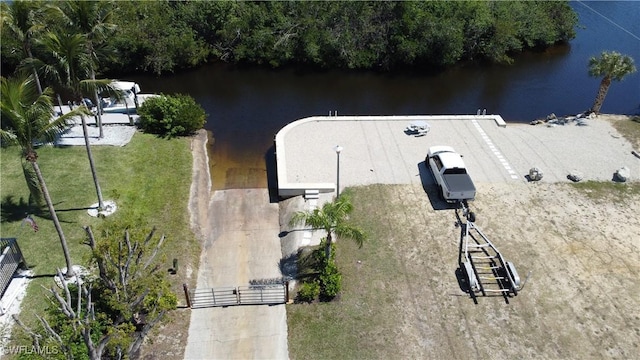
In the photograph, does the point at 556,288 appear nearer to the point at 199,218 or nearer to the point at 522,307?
the point at 522,307

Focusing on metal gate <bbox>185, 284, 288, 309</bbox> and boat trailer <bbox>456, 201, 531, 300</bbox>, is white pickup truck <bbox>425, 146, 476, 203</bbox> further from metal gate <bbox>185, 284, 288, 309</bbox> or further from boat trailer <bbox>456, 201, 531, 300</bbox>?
metal gate <bbox>185, 284, 288, 309</bbox>

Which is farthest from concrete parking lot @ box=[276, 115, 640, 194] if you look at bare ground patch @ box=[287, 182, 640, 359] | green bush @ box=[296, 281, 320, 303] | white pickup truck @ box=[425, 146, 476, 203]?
green bush @ box=[296, 281, 320, 303]

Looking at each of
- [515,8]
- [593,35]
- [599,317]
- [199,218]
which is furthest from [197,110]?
[593,35]

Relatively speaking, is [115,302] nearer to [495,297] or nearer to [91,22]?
[91,22]

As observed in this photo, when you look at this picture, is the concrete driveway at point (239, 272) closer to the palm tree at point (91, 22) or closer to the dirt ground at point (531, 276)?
the dirt ground at point (531, 276)

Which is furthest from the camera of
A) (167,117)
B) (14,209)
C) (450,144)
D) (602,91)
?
(602,91)

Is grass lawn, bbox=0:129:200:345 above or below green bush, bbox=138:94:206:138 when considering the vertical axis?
below

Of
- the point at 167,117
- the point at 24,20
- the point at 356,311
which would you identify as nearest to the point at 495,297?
the point at 356,311
